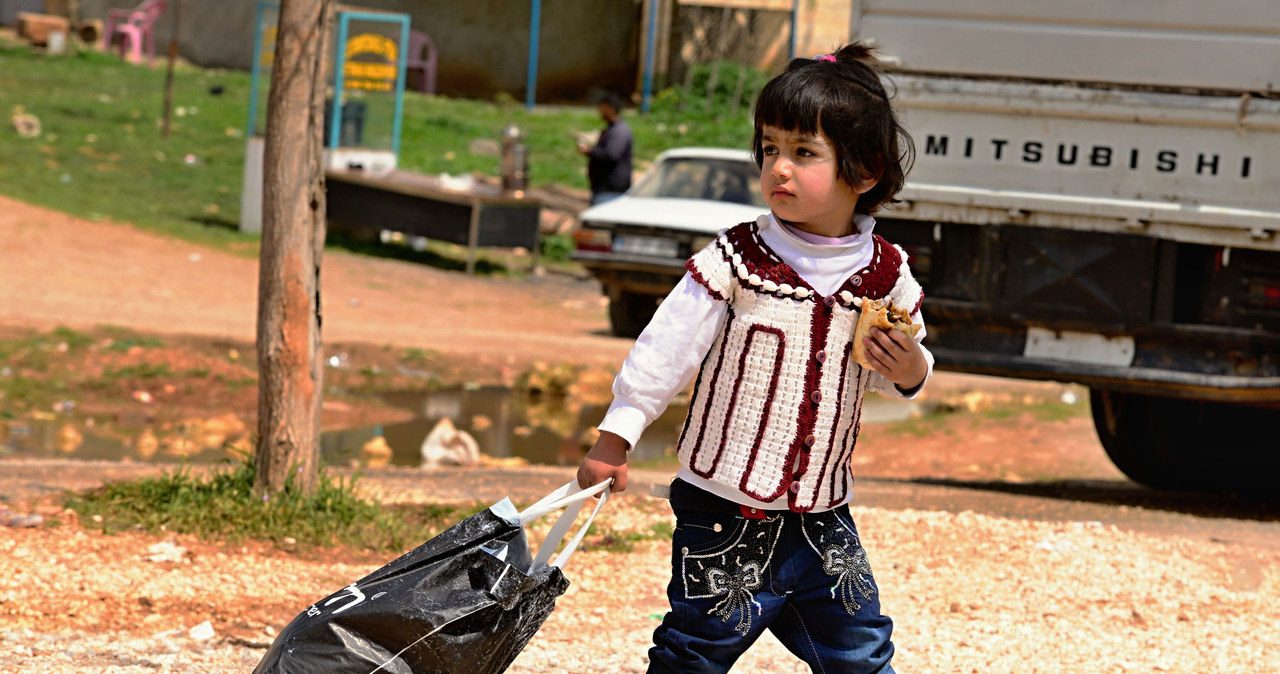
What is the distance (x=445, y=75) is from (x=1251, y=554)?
73.8ft

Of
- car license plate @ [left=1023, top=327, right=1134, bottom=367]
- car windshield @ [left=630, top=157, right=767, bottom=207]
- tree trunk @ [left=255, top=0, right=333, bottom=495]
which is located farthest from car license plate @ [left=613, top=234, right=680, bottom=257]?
tree trunk @ [left=255, top=0, right=333, bottom=495]

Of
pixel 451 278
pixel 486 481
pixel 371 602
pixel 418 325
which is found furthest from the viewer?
pixel 451 278

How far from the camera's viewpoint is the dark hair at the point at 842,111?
2.64m

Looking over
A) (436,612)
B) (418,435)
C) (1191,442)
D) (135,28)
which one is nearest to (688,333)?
(436,612)

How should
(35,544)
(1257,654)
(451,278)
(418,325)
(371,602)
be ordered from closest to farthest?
(371,602), (1257,654), (35,544), (418,325), (451,278)

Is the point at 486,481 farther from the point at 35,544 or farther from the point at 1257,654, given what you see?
the point at 1257,654

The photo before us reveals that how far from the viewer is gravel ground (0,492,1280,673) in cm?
390

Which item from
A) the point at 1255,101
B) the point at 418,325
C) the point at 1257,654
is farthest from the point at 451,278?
the point at 1257,654

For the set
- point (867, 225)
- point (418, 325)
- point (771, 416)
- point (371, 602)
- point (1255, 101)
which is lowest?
point (418, 325)

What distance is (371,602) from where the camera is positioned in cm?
258

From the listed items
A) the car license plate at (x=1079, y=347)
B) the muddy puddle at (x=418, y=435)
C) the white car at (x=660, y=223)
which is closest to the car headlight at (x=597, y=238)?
the white car at (x=660, y=223)

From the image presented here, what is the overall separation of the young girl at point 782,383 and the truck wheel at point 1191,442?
456cm

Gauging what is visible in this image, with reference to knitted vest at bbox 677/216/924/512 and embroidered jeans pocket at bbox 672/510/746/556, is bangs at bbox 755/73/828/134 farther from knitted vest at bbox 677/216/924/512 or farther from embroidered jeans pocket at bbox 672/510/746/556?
embroidered jeans pocket at bbox 672/510/746/556

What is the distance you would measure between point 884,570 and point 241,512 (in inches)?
86.3
